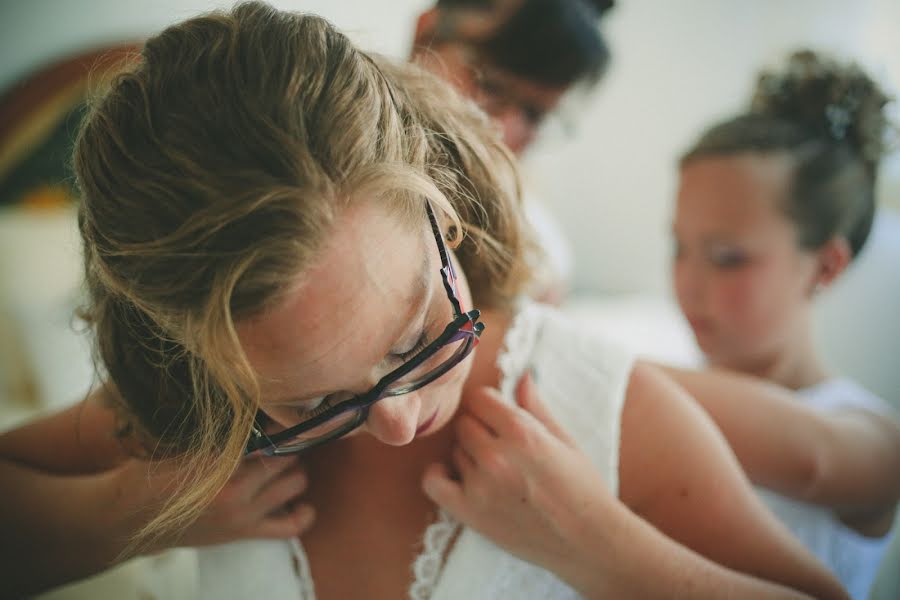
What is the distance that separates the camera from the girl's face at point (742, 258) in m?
1.21

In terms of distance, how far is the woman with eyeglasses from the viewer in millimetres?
467

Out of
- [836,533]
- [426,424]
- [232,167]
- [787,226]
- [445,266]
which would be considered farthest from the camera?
[787,226]

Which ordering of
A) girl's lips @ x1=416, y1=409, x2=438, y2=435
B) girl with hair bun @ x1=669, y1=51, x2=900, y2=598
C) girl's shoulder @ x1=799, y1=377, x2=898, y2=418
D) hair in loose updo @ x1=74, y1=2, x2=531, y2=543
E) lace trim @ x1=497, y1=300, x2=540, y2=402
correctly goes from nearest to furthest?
hair in loose updo @ x1=74, y1=2, x2=531, y2=543 < girl's lips @ x1=416, y1=409, x2=438, y2=435 < lace trim @ x1=497, y1=300, x2=540, y2=402 < girl's shoulder @ x1=799, y1=377, x2=898, y2=418 < girl with hair bun @ x1=669, y1=51, x2=900, y2=598

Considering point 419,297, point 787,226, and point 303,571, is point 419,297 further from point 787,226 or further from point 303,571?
point 787,226

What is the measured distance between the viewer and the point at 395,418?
1.86 ft

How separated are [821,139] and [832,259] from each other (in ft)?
0.89

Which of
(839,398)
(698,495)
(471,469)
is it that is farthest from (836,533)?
(471,469)

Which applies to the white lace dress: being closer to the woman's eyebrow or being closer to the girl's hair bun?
the woman's eyebrow

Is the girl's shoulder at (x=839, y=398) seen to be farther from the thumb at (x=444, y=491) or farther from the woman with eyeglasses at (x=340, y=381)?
the thumb at (x=444, y=491)

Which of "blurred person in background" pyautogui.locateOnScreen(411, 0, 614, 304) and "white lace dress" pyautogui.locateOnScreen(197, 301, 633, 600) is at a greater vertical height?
"blurred person in background" pyautogui.locateOnScreen(411, 0, 614, 304)

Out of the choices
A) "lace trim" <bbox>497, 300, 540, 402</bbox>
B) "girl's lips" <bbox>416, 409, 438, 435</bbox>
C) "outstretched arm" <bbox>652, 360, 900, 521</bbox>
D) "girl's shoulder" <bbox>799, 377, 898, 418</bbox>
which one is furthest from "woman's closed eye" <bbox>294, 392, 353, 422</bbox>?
"girl's shoulder" <bbox>799, 377, 898, 418</bbox>

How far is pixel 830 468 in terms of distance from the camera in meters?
0.90

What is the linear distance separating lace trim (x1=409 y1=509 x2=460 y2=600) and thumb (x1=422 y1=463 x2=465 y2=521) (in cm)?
3

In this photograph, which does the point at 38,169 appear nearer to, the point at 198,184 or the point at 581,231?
the point at 198,184
